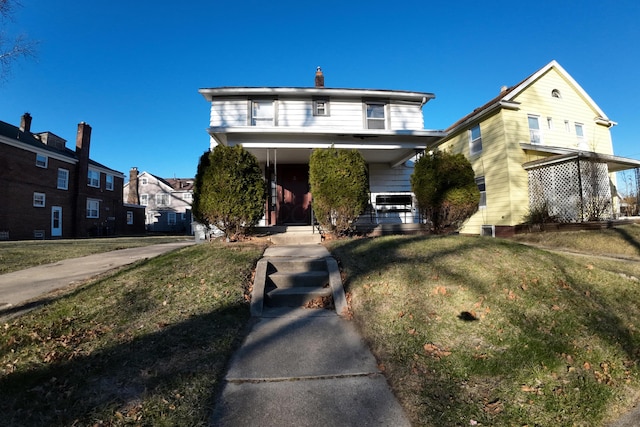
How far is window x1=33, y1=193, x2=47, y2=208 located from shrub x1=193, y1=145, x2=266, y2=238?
21.7m

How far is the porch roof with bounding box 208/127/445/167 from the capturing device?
31.8 ft

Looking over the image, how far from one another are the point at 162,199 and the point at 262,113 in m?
36.2

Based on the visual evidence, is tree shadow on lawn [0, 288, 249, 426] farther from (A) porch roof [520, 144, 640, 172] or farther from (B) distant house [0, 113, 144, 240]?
(B) distant house [0, 113, 144, 240]

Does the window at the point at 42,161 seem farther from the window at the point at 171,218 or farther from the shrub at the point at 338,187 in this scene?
the shrub at the point at 338,187

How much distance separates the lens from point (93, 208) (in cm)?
2673

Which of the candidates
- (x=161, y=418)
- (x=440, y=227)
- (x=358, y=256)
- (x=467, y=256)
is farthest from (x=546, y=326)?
(x=440, y=227)

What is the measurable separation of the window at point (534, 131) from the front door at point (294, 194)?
1078 centimetres

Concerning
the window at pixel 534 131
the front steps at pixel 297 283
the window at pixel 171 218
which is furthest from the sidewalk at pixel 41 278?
the window at pixel 171 218

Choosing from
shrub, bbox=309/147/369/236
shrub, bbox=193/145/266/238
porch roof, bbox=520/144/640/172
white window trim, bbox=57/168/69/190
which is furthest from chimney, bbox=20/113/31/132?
porch roof, bbox=520/144/640/172

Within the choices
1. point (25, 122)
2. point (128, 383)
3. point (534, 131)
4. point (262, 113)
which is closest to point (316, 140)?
point (262, 113)

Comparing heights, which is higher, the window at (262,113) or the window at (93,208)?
the window at (262,113)

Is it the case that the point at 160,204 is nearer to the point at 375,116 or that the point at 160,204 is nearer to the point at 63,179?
the point at 63,179

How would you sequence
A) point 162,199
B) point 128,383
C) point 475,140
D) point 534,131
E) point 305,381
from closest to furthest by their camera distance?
point 128,383
point 305,381
point 534,131
point 475,140
point 162,199

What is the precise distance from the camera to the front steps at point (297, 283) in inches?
164
